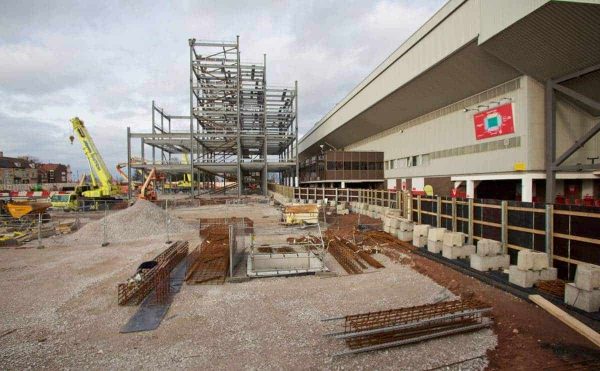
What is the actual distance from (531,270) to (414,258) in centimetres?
434

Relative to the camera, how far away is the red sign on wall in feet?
75.5

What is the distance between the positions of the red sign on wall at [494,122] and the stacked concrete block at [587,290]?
1877 cm

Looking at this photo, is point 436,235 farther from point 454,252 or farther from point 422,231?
point 454,252

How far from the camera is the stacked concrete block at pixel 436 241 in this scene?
13203 mm

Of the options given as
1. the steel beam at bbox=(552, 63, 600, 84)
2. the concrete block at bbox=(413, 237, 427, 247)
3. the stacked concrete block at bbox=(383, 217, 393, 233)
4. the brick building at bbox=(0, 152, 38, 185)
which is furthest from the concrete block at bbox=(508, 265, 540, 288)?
the brick building at bbox=(0, 152, 38, 185)

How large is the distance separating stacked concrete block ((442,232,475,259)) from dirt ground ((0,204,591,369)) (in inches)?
51.3

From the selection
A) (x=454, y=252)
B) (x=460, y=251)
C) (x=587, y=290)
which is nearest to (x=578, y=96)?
(x=460, y=251)

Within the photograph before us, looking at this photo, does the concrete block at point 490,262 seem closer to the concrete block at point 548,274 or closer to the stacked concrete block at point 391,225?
the concrete block at point 548,274

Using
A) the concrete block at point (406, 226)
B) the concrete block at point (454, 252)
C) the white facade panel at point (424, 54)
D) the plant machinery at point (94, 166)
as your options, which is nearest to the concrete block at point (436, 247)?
the concrete block at point (454, 252)

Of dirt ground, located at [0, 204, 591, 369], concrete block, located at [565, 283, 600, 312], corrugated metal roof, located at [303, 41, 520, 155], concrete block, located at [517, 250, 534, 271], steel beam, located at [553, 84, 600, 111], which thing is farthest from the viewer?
corrugated metal roof, located at [303, 41, 520, 155]

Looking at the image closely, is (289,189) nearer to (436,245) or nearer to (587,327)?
(436,245)

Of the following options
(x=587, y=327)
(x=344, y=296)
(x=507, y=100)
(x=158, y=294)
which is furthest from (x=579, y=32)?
(x=158, y=294)

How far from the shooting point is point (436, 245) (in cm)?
1320

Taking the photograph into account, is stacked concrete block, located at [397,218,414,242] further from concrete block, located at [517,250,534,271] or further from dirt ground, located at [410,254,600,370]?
dirt ground, located at [410,254,600,370]
